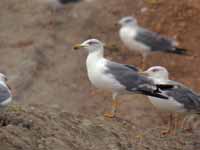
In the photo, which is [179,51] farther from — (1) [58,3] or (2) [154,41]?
(1) [58,3]

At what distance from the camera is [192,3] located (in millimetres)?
16547

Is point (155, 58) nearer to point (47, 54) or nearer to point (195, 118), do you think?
point (47, 54)

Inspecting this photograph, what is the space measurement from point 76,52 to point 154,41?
Answer: 2.21 m

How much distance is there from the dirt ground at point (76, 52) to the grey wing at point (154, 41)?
0.69m

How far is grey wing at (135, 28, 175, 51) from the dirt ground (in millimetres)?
692

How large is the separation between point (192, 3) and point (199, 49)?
161 cm

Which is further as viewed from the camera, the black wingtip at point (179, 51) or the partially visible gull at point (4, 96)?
the black wingtip at point (179, 51)

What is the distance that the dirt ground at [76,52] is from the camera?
13789 millimetres

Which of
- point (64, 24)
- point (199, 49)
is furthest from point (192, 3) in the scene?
point (64, 24)

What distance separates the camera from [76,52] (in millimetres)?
15688

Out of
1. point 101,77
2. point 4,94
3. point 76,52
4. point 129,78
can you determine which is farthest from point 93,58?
point 76,52

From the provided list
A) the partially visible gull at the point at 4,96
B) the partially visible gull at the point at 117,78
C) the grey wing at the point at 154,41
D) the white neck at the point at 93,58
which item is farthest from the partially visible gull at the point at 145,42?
the partially visible gull at the point at 4,96

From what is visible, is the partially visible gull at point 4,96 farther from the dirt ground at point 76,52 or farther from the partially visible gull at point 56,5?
the partially visible gull at point 56,5

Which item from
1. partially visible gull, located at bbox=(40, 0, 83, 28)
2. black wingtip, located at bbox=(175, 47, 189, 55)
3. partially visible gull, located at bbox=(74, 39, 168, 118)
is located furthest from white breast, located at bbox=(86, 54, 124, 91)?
partially visible gull, located at bbox=(40, 0, 83, 28)
